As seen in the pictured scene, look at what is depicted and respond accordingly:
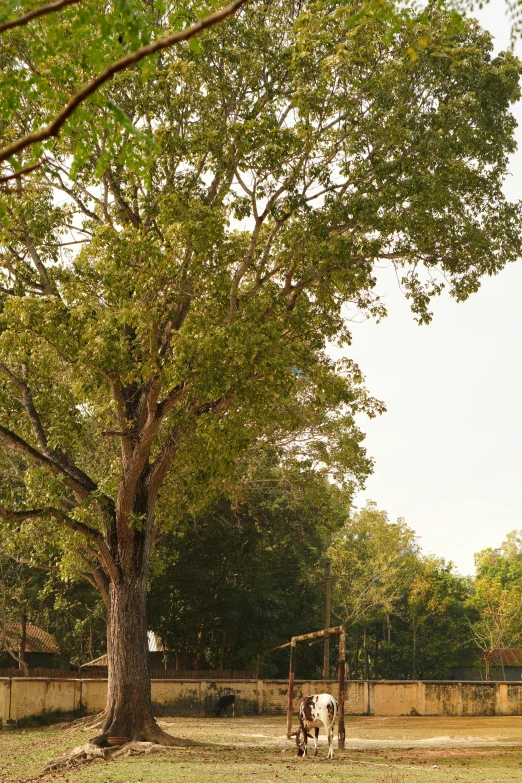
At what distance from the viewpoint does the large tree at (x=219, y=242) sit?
12.0 metres

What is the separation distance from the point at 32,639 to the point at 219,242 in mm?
29270

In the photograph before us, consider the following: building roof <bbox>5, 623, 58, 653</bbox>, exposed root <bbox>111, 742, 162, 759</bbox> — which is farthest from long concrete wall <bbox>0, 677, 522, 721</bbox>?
building roof <bbox>5, 623, 58, 653</bbox>

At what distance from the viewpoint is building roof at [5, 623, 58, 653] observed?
34156mm

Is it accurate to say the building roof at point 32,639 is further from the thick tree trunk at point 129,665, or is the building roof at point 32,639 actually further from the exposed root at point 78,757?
the exposed root at point 78,757

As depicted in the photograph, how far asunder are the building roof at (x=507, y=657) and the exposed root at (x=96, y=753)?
4116 cm

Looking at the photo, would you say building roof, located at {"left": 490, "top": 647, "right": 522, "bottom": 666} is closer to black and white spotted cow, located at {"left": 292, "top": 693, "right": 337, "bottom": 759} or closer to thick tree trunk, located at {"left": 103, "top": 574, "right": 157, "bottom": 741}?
black and white spotted cow, located at {"left": 292, "top": 693, "right": 337, "bottom": 759}

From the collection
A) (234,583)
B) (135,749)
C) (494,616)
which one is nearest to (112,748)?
(135,749)

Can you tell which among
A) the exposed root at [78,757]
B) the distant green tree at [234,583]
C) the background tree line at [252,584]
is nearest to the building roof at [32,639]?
the background tree line at [252,584]

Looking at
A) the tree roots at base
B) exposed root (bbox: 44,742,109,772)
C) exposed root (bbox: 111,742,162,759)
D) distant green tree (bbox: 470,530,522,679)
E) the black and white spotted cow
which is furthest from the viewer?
distant green tree (bbox: 470,530,522,679)

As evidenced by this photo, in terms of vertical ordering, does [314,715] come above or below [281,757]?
above

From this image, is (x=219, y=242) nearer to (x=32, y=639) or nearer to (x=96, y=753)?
(x=96, y=753)

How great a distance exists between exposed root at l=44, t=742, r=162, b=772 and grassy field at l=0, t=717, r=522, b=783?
0.88 ft

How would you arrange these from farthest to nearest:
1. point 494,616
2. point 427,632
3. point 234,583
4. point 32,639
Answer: point 427,632
point 494,616
point 32,639
point 234,583

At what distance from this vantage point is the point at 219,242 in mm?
12008
